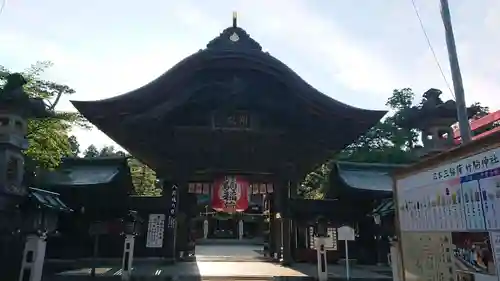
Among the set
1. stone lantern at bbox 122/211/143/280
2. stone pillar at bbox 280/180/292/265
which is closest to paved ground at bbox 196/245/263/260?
stone pillar at bbox 280/180/292/265

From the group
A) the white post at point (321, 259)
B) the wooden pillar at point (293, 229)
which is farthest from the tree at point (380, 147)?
the white post at point (321, 259)

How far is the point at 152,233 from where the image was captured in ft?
42.8

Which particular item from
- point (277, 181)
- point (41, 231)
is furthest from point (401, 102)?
point (41, 231)

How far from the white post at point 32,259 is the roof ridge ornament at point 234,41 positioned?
22.2ft

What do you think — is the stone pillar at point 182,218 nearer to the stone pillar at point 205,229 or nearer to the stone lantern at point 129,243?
the stone lantern at point 129,243

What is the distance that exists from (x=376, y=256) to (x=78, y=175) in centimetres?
1242

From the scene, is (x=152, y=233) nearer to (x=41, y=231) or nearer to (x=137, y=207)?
(x=137, y=207)

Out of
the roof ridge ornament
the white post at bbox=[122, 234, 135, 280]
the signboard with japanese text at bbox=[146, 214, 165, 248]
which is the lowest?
the white post at bbox=[122, 234, 135, 280]

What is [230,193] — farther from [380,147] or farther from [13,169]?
[380,147]

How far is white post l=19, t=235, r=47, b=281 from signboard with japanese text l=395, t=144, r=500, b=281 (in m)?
7.43

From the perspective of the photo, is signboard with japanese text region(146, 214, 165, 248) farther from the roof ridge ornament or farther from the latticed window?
the roof ridge ornament

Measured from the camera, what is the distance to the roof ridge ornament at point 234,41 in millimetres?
11406

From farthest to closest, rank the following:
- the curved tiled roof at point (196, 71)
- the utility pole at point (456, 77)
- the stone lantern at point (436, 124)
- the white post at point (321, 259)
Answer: the curved tiled roof at point (196, 71) < the white post at point (321, 259) < the stone lantern at point (436, 124) < the utility pole at point (456, 77)

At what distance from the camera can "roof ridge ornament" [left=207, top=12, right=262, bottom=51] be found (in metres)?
11.4
